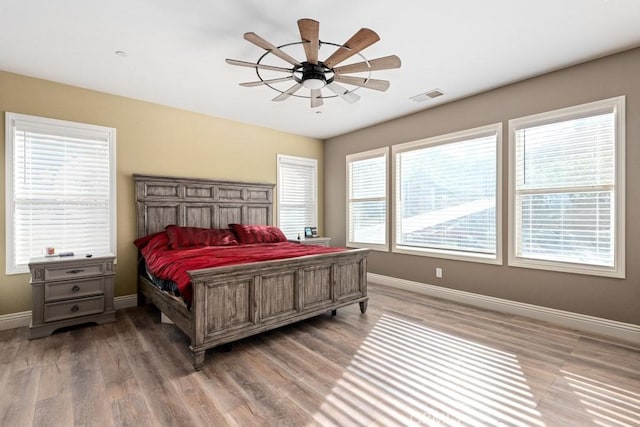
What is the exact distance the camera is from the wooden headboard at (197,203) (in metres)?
4.12

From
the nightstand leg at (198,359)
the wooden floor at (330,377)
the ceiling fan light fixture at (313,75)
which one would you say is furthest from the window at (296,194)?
the nightstand leg at (198,359)

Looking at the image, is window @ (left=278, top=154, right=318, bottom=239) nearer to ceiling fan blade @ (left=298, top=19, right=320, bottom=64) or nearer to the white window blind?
ceiling fan blade @ (left=298, top=19, right=320, bottom=64)

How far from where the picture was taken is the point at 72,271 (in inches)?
127

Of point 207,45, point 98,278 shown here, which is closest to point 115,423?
point 98,278

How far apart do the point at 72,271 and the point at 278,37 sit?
125 inches

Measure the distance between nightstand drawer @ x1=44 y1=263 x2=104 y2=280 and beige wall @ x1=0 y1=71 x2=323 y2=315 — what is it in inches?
24.7

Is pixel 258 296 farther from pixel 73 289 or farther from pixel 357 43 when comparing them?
pixel 357 43

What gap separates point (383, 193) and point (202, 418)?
4195 millimetres

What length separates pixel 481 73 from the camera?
3.43m

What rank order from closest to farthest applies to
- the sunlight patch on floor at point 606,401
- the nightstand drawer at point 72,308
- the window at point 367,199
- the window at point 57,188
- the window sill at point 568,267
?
1. the sunlight patch on floor at point 606,401
2. the window sill at point 568,267
3. the nightstand drawer at point 72,308
4. the window at point 57,188
5. the window at point 367,199

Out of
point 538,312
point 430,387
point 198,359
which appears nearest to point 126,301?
point 198,359

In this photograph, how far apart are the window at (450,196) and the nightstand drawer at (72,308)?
410 centimetres

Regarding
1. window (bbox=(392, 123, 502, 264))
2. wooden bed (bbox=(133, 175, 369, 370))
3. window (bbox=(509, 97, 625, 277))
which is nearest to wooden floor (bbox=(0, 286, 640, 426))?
wooden bed (bbox=(133, 175, 369, 370))

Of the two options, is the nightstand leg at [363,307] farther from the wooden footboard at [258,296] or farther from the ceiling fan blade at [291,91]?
the ceiling fan blade at [291,91]
